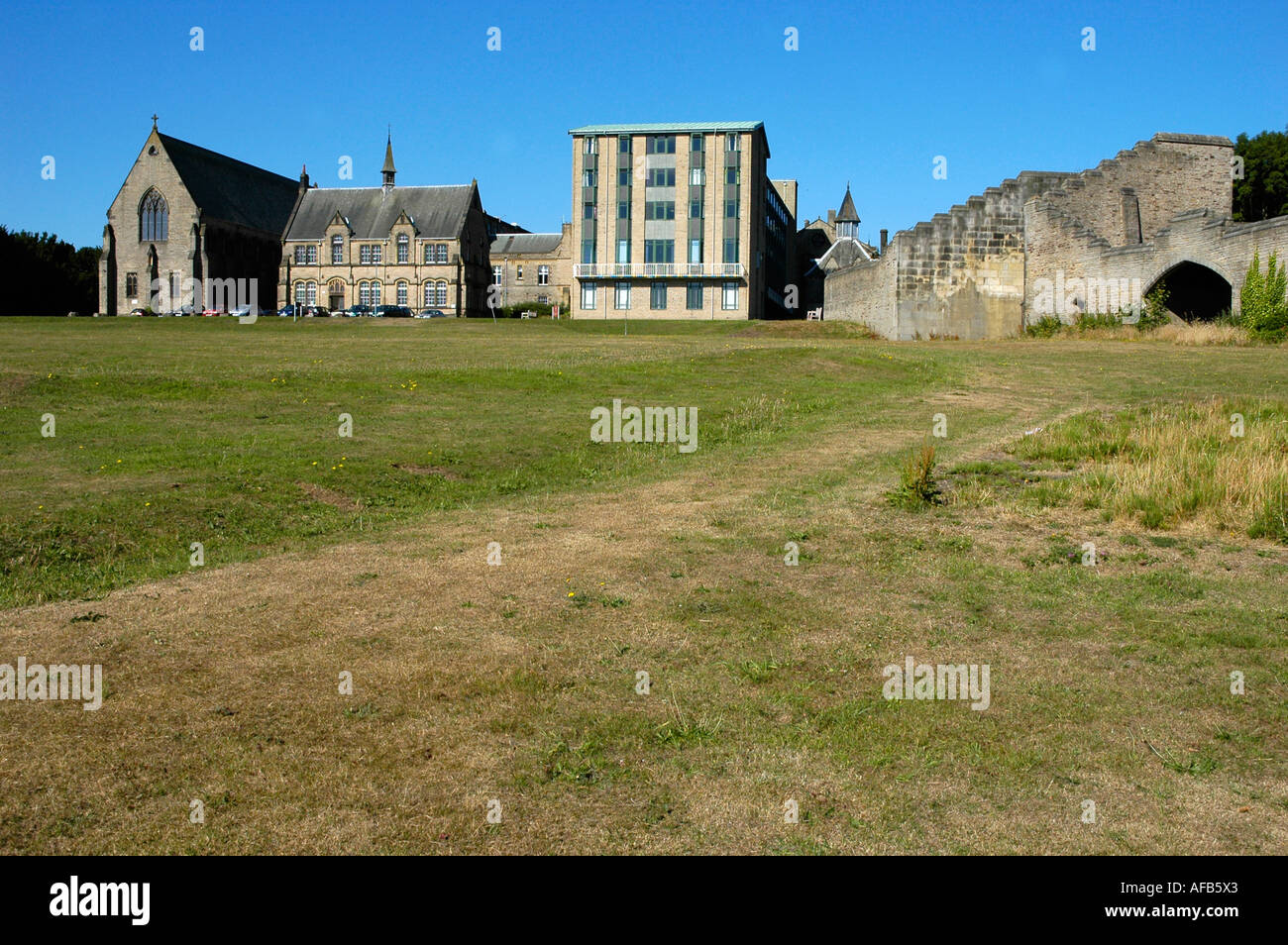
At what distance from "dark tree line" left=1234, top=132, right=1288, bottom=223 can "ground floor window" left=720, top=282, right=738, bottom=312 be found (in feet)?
117

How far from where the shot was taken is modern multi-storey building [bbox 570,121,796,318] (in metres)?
78.9

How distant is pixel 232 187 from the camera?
103812mm

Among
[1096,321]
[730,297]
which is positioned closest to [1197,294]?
[1096,321]

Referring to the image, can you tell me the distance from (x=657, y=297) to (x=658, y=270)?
222 cm

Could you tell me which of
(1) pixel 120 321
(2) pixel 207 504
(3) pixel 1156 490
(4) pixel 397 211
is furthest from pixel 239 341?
(4) pixel 397 211

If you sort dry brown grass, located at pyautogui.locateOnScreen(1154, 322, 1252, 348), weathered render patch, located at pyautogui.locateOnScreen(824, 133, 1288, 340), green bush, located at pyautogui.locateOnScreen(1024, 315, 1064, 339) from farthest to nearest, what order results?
1. weathered render patch, located at pyautogui.locateOnScreen(824, 133, 1288, 340)
2. green bush, located at pyautogui.locateOnScreen(1024, 315, 1064, 339)
3. dry brown grass, located at pyautogui.locateOnScreen(1154, 322, 1252, 348)

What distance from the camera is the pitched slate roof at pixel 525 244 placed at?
116m

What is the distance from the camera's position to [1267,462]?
11.8 meters

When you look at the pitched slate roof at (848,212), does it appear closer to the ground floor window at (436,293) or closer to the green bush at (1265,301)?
the ground floor window at (436,293)

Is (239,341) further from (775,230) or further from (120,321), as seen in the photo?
(775,230)

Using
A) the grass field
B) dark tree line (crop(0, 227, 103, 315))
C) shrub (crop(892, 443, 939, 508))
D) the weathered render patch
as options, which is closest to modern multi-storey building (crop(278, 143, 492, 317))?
dark tree line (crop(0, 227, 103, 315))

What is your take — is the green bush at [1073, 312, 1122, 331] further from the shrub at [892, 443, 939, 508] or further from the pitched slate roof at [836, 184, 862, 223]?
the pitched slate roof at [836, 184, 862, 223]

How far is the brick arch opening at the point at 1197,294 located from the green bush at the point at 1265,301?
5.38 m
